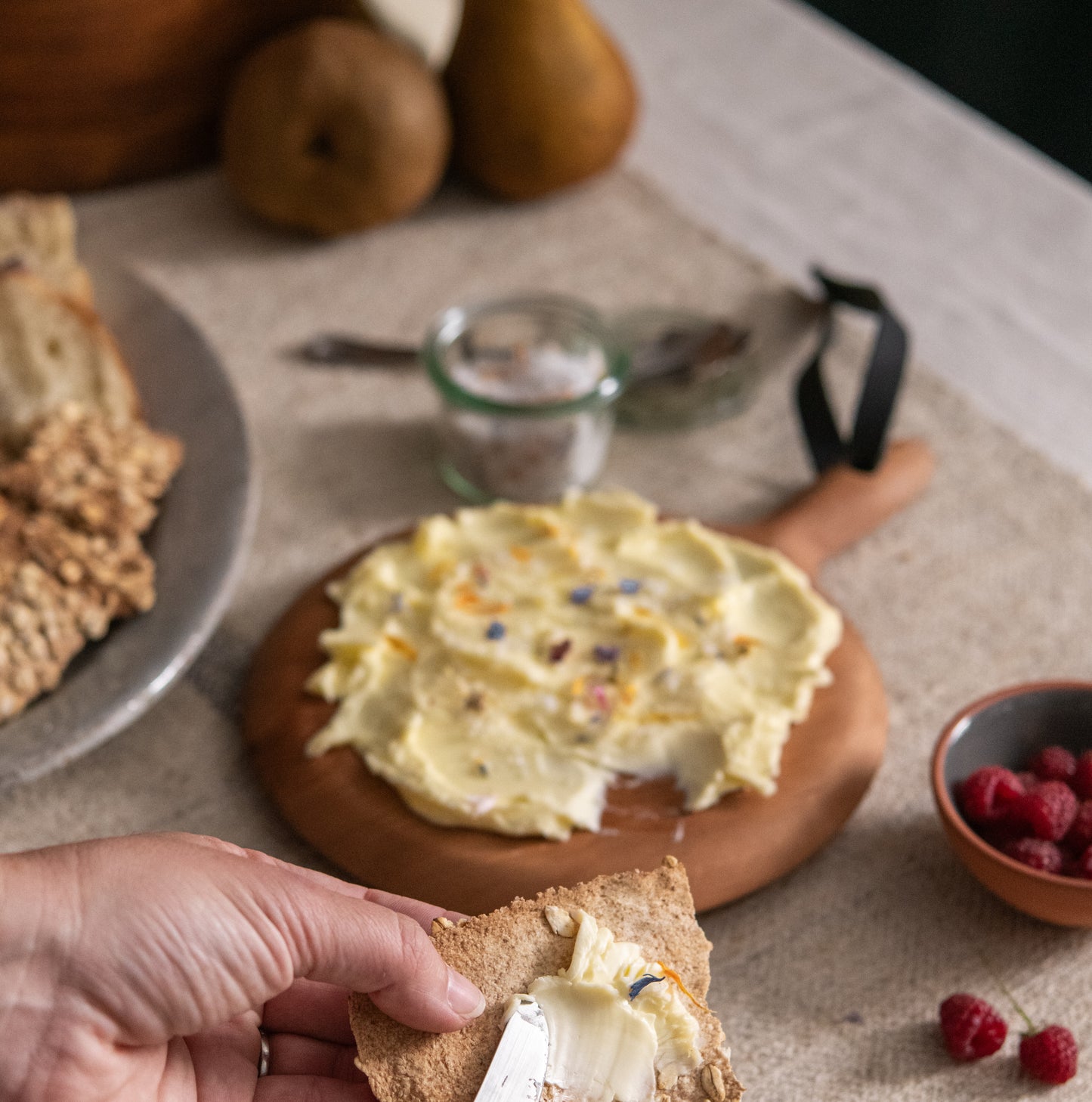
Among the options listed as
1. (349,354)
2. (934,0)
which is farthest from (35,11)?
(934,0)

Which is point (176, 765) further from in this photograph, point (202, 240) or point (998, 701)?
point (202, 240)

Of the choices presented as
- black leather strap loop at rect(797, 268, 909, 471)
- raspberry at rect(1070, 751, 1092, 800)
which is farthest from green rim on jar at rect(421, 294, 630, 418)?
raspberry at rect(1070, 751, 1092, 800)

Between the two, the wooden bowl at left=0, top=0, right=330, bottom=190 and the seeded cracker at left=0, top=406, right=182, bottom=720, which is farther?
the wooden bowl at left=0, top=0, right=330, bottom=190

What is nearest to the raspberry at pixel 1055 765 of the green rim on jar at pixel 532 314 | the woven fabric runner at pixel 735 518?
the woven fabric runner at pixel 735 518

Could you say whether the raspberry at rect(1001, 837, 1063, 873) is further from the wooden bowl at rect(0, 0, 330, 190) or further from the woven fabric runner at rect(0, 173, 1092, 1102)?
the wooden bowl at rect(0, 0, 330, 190)

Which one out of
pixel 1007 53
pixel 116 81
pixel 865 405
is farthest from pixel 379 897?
pixel 1007 53

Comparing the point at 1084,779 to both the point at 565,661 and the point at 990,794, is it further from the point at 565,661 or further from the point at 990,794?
the point at 565,661
